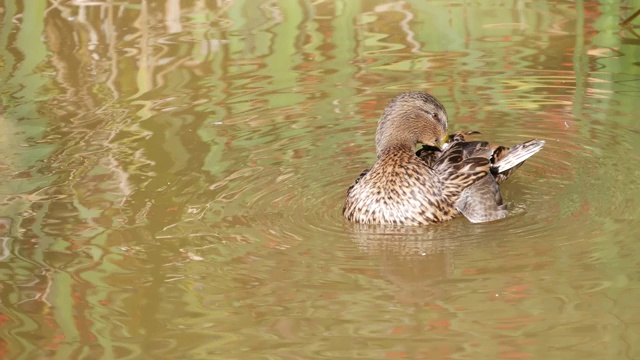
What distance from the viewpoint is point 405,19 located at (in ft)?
41.6

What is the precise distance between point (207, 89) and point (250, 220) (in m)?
3.36

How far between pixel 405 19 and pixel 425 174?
4911mm

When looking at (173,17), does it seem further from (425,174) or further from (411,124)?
(425,174)

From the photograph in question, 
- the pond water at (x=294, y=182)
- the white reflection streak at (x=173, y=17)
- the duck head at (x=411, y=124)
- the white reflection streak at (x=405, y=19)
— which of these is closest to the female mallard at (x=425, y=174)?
the duck head at (x=411, y=124)

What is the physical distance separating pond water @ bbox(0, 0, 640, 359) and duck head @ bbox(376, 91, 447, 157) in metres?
0.54

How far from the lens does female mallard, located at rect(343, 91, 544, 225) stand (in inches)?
310

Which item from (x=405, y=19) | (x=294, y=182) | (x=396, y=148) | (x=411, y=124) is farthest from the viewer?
(x=405, y=19)

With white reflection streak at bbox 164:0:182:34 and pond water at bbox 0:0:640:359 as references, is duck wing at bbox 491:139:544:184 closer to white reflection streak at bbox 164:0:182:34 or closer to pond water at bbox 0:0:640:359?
pond water at bbox 0:0:640:359

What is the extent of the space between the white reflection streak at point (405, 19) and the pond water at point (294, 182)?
4 centimetres

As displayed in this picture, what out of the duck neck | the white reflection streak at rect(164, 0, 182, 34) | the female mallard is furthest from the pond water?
the duck neck

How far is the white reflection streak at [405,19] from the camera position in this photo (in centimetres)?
1206

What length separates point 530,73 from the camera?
1104 cm

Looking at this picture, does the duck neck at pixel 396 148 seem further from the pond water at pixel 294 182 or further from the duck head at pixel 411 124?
the pond water at pixel 294 182

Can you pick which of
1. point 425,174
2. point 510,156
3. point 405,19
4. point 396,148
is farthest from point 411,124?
point 405,19
